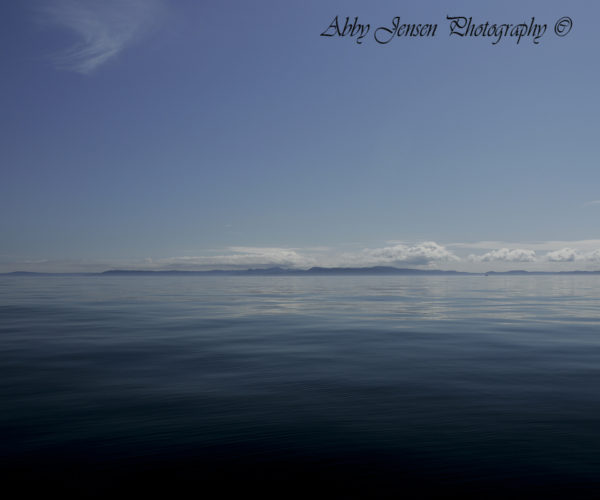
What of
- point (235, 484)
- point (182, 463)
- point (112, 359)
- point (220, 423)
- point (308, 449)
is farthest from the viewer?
point (112, 359)

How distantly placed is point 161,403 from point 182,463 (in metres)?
3.29

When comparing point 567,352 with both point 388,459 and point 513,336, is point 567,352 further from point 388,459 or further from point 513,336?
point 388,459

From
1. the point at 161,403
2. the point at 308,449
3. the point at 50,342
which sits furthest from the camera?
the point at 50,342

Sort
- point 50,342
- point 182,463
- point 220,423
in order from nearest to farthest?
point 182,463, point 220,423, point 50,342

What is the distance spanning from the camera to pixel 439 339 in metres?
19.3

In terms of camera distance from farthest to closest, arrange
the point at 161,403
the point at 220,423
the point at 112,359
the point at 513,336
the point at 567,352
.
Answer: the point at 513,336, the point at 567,352, the point at 112,359, the point at 161,403, the point at 220,423

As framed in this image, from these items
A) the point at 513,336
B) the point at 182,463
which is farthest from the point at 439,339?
the point at 182,463

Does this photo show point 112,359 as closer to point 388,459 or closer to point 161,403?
point 161,403

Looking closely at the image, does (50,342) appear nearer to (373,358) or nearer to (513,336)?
(373,358)

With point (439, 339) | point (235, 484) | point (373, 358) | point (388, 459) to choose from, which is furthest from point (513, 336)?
point (235, 484)

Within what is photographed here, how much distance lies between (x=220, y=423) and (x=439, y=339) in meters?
13.2

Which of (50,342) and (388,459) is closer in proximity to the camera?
(388,459)

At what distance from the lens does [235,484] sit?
6270 millimetres

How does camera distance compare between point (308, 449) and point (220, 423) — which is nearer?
point (308, 449)
